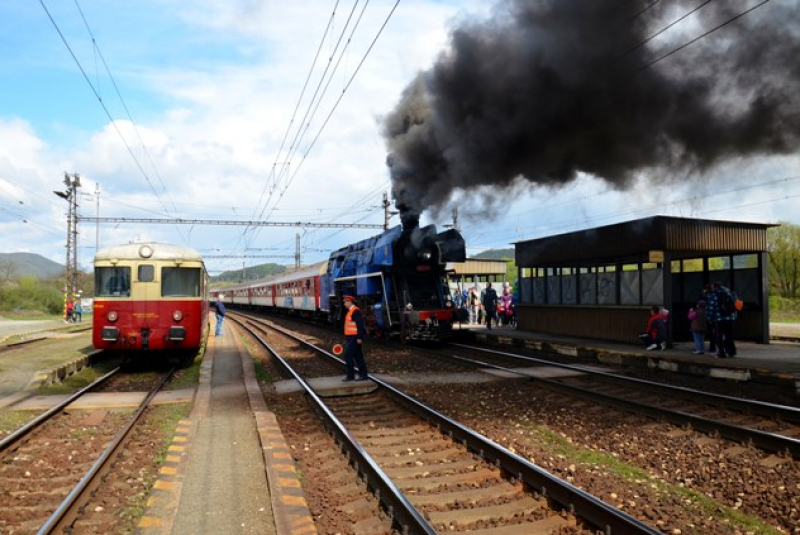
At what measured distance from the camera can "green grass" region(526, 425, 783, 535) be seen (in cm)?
436

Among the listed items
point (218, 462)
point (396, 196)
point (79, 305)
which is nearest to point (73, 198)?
point (79, 305)

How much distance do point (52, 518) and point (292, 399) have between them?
5.08 m

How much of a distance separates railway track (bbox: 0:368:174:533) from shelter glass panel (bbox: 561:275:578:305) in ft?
40.5

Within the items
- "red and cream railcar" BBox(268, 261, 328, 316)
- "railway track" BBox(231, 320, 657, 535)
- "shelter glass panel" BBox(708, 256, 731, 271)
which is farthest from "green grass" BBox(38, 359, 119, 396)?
"shelter glass panel" BBox(708, 256, 731, 271)

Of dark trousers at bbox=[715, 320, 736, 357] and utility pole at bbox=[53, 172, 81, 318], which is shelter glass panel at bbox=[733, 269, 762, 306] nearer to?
dark trousers at bbox=[715, 320, 736, 357]

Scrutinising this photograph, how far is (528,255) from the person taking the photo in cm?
1877

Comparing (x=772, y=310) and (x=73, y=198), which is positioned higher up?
(x=73, y=198)

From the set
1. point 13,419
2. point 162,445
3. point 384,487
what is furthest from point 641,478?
point 13,419

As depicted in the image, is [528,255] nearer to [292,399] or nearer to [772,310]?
[292,399]

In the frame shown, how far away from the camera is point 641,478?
5.31 meters

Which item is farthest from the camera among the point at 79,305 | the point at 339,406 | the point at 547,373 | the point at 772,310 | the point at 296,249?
the point at 296,249

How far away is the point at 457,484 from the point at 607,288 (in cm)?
1187

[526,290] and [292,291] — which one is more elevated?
[292,291]

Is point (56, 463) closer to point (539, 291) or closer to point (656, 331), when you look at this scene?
point (656, 331)
